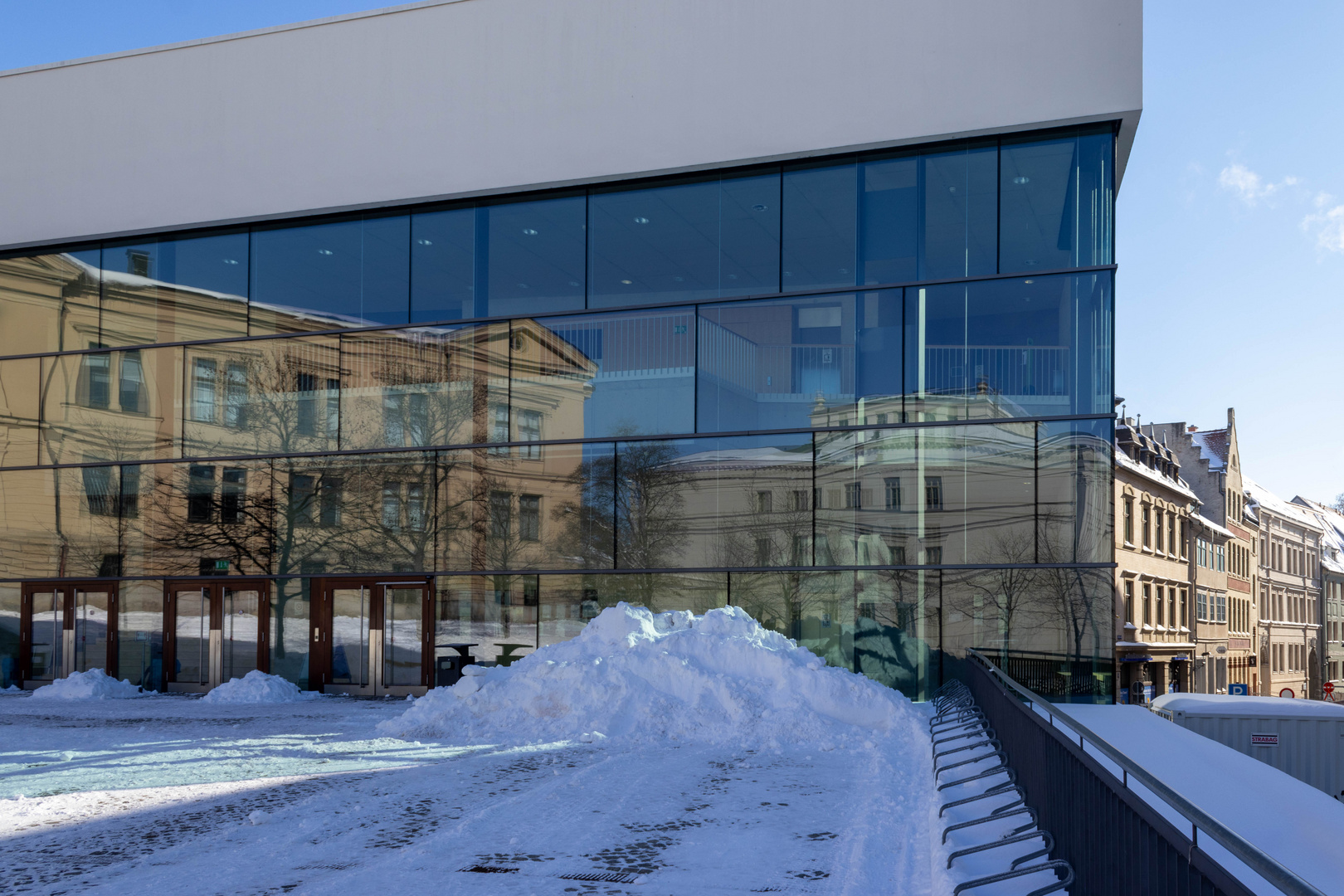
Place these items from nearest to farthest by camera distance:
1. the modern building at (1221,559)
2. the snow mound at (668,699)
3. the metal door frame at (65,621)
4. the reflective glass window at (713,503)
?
the snow mound at (668,699)
the reflective glass window at (713,503)
the metal door frame at (65,621)
the modern building at (1221,559)

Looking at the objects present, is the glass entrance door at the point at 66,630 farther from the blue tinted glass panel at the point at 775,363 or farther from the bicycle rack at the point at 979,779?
the bicycle rack at the point at 979,779

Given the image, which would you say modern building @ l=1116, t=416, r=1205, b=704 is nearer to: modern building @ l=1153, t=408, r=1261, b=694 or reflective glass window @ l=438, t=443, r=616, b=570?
modern building @ l=1153, t=408, r=1261, b=694

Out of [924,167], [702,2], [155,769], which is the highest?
[702,2]

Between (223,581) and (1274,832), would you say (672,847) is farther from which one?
(223,581)

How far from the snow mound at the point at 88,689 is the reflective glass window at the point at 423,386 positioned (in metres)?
6.42

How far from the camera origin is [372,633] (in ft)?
64.7

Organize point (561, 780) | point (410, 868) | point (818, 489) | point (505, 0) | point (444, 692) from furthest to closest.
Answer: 1. point (505, 0)
2. point (818, 489)
3. point (444, 692)
4. point (561, 780)
5. point (410, 868)

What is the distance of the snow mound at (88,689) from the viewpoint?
65.4 ft

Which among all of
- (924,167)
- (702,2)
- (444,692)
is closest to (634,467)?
(444,692)

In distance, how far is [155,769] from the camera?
36.6 feet

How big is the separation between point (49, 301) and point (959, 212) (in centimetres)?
1898

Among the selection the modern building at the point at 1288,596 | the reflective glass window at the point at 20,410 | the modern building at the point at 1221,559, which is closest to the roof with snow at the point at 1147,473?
the modern building at the point at 1221,559

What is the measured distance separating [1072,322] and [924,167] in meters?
3.62

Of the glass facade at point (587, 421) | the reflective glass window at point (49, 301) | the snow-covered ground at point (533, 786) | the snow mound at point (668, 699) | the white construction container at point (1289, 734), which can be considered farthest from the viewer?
the reflective glass window at point (49, 301)
